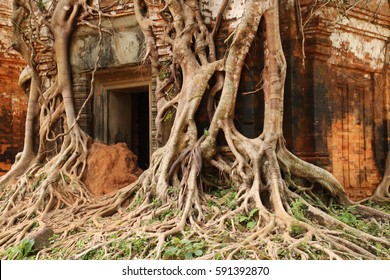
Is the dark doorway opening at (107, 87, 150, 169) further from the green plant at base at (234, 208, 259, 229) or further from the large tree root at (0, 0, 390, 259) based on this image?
the green plant at base at (234, 208, 259, 229)

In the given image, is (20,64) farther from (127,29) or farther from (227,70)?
(227,70)

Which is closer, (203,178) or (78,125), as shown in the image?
(203,178)

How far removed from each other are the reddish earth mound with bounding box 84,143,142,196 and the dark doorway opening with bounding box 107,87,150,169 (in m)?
0.47

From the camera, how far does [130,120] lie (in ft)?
28.2

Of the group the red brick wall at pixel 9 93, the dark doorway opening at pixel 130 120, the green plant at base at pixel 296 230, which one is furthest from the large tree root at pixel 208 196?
the red brick wall at pixel 9 93

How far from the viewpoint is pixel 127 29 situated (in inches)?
304

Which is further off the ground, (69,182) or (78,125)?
(78,125)

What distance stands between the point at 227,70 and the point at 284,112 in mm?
950

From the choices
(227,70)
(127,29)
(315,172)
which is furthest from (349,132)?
(127,29)

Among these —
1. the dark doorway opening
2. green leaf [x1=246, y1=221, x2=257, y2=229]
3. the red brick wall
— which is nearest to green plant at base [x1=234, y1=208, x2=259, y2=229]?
green leaf [x1=246, y1=221, x2=257, y2=229]

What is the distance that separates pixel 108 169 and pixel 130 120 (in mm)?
1272

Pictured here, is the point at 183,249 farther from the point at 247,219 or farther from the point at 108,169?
the point at 108,169

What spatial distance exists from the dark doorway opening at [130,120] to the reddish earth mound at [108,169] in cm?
47
